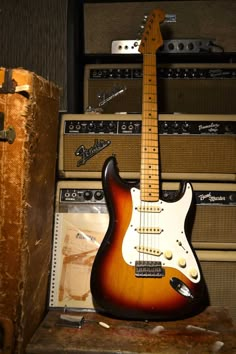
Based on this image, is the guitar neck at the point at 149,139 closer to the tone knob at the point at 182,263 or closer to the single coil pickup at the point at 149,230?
the single coil pickup at the point at 149,230

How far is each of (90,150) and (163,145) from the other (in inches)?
10.1

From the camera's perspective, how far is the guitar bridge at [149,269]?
117cm

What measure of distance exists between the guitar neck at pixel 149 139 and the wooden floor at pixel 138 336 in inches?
15.5

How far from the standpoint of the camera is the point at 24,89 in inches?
A: 39.5

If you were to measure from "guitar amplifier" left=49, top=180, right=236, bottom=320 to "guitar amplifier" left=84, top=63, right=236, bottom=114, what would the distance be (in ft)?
1.17

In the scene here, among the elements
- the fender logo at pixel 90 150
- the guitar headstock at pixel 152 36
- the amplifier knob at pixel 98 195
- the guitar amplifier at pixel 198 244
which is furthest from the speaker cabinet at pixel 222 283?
the guitar headstock at pixel 152 36

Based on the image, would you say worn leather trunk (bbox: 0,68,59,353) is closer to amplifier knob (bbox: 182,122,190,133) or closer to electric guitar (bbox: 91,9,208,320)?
electric guitar (bbox: 91,9,208,320)

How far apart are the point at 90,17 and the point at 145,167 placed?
0.71m

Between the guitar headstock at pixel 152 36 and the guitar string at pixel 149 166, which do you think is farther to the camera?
the guitar headstock at pixel 152 36

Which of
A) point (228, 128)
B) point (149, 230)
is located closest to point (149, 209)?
point (149, 230)

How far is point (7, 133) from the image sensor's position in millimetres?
1002

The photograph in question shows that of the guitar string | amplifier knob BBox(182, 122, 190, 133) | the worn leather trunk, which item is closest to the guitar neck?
the guitar string

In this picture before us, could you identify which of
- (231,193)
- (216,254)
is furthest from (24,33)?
(216,254)

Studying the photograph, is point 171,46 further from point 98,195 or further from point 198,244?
point 198,244
